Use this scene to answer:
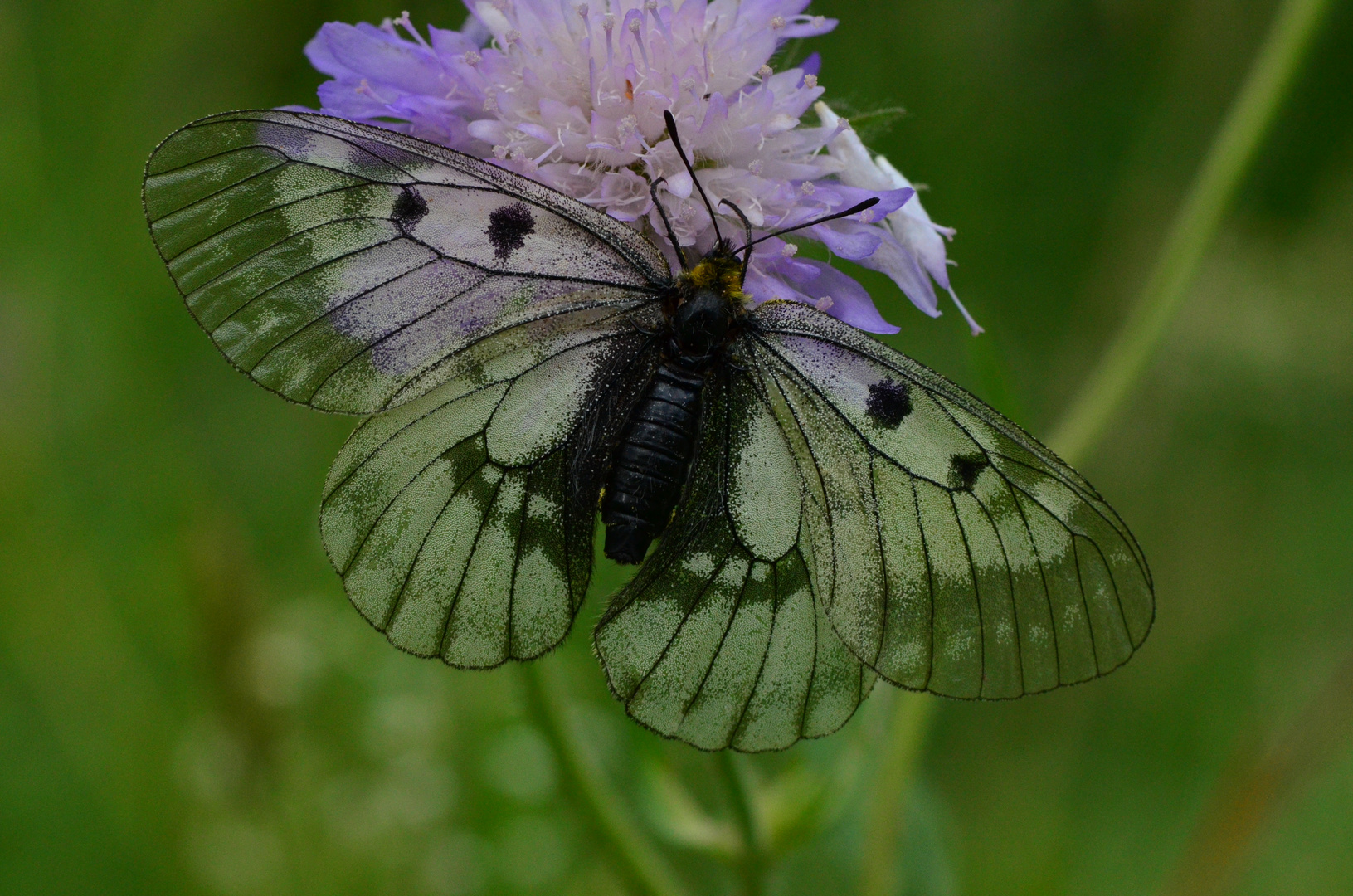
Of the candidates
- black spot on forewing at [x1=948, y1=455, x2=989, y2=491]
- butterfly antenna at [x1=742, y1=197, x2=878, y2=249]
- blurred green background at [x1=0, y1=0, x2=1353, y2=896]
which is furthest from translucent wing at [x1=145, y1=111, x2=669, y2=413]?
blurred green background at [x1=0, y1=0, x2=1353, y2=896]

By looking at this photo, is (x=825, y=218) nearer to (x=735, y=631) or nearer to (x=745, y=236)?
(x=745, y=236)

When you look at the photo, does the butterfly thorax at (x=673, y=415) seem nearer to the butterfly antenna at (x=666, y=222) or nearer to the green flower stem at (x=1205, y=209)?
the butterfly antenna at (x=666, y=222)

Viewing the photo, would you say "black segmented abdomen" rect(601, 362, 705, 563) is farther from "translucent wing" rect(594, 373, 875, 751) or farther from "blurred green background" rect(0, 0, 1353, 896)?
"blurred green background" rect(0, 0, 1353, 896)

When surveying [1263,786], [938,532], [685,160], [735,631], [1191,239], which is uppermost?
[685,160]

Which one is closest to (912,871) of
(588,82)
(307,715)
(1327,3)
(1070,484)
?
(1070,484)

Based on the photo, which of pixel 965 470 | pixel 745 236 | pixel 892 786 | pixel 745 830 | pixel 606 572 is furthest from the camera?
pixel 606 572


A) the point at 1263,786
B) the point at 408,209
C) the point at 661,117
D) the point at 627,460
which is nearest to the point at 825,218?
the point at 661,117
